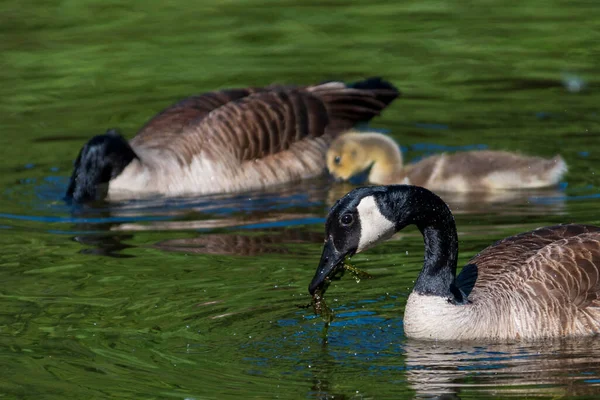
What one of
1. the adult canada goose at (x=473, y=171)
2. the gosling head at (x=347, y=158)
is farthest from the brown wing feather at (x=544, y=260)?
the gosling head at (x=347, y=158)

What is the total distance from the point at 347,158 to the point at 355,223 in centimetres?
492

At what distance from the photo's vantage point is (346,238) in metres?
7.55

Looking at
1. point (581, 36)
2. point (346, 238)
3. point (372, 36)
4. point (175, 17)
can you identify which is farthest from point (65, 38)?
point (346, 238)

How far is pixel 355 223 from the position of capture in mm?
7547

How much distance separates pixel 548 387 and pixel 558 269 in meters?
1.13

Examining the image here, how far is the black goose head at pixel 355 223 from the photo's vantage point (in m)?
7.53

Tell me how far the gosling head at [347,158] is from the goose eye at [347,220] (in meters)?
4.82

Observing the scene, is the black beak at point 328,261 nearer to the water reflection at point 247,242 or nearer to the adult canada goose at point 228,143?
the water reflection at point 247,242

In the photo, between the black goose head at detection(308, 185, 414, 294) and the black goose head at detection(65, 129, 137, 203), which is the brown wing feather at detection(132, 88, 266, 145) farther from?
the black goose head at detection(308, 185, 414, 294)

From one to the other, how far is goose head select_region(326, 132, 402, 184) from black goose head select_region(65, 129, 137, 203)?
1.83 metres

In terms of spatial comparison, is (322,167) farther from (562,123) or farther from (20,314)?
(20,314)

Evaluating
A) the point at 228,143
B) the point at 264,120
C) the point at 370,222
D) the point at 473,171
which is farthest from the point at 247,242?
the point at 370,222

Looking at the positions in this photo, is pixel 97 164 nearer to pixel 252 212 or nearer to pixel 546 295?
pixel 252 212

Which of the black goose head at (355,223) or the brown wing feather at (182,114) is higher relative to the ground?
the black goose head at (355,223)
